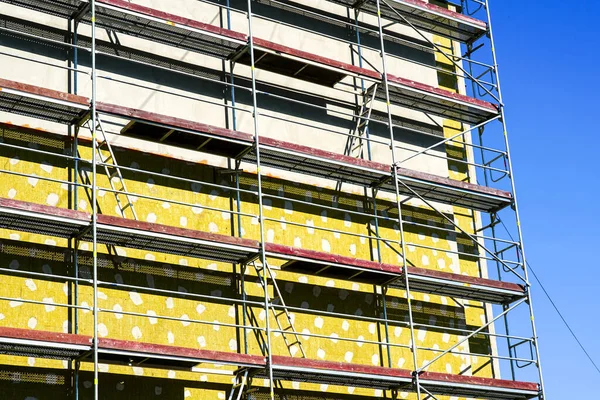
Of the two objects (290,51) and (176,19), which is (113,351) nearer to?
(176,19)

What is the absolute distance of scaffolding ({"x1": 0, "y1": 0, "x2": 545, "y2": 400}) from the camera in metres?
15.5

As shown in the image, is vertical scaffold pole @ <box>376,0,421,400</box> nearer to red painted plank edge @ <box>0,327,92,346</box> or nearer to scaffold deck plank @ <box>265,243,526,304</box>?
scaffold deck plank @ <box>265,243,526,304</box>

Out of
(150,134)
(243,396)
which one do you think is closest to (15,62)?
(150,134)

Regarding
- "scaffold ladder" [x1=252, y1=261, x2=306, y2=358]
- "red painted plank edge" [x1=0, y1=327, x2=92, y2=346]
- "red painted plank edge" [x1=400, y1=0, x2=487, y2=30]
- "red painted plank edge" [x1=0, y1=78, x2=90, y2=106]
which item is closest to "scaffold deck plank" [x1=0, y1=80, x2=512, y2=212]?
"red painted plank edge" [x1=0, y1=78, x2=90, y2=106]

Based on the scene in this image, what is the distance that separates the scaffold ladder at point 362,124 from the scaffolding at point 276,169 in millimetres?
41

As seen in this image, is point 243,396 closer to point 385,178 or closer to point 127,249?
point 127,249

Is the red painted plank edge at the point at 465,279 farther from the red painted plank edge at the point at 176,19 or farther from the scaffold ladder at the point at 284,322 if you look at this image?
the red painted plank edge at the point at 176,19

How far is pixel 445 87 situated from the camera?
73.9ft

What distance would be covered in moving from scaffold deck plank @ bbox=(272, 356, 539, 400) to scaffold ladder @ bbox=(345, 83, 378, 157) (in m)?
4.58

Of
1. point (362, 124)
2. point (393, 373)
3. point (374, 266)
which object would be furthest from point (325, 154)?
point (393, 373)

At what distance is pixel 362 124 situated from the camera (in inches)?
801

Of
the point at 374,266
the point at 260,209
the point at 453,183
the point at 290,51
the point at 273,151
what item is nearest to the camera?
the point at 260,209

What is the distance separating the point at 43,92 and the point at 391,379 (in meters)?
7.21

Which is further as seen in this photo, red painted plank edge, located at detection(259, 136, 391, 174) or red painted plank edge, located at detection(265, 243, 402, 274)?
red painted plank edge, located at detection(259, 136, 391, 174)
